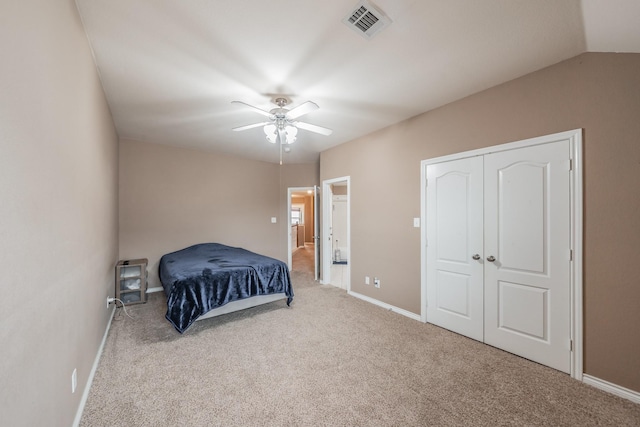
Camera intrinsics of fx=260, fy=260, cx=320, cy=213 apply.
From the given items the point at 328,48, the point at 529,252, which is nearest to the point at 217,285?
the point at 328,48

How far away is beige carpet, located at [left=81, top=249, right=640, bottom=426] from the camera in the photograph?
174cm

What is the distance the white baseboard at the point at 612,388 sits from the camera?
1.89m

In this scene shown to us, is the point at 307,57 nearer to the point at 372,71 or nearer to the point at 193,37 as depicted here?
the point at 372,71

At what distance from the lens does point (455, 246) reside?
2.98 metres

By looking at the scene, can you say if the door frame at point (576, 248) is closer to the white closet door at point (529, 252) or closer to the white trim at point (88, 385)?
the white closet door at point (529, 252)

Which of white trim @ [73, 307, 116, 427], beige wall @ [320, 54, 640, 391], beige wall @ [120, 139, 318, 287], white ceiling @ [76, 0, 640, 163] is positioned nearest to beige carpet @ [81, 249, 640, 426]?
white trim @ [73, 307, 116, 427]

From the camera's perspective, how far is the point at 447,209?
3041mm

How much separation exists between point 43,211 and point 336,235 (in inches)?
257

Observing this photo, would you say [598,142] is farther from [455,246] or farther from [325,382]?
[325,382]

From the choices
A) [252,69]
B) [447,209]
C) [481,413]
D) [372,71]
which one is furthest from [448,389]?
[252,69]

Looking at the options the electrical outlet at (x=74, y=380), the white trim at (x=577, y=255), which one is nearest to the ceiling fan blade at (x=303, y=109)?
the white trim at (x=577, y=255)

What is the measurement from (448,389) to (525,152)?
7.16 feet

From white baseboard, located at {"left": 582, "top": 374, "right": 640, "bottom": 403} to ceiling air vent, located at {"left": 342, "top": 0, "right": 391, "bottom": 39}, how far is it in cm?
312

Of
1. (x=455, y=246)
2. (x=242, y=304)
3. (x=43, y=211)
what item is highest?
(x=43, y=211)
